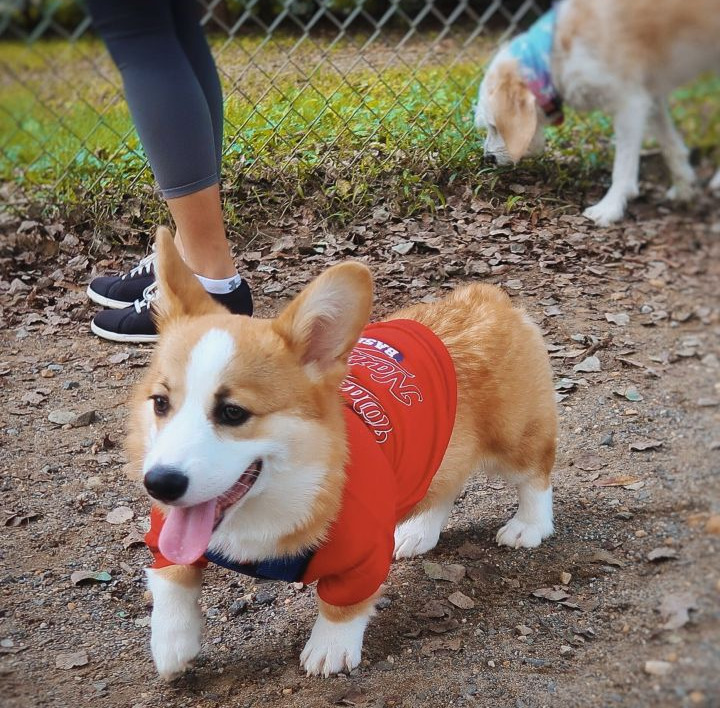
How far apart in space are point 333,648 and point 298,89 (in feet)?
5.08

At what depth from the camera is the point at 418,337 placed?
2240 mm

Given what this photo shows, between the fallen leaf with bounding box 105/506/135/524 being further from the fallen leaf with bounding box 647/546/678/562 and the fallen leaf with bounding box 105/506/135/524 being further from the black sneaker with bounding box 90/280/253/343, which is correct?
the fallen leaf with bounding box 647/546/678/562

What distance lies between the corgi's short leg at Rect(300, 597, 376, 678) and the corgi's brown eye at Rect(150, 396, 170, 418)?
0.59 m

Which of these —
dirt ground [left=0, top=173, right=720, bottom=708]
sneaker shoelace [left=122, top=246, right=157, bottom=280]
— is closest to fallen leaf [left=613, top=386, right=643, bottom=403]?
dirt ground [left=0, top=173, right=720, bottom=708]

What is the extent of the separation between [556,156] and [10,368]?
2.06m

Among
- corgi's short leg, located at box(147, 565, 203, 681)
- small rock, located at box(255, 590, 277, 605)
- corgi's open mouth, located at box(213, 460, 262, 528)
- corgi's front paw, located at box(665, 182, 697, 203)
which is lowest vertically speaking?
small rock, located at box(255, 590, 277, 605)

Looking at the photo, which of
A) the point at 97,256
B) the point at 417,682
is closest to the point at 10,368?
the point at 97,256

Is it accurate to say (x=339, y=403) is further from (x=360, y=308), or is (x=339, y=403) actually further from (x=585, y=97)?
(x=585, y=97)

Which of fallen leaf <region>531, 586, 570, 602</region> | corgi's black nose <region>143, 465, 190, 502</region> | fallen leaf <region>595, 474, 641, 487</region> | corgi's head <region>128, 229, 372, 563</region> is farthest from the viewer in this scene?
fallen leaf <region>595, 474, 641, 487</region>

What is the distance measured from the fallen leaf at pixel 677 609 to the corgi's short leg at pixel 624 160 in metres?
0.78

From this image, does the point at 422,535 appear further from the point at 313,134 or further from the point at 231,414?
the point at 313,134

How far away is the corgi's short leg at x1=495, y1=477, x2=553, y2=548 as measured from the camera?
7.73 ft

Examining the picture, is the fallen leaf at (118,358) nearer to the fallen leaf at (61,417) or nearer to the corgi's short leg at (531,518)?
the fallen leaf at (61,417)

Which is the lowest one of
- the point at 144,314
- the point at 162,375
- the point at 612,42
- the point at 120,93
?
the point at 144,314
